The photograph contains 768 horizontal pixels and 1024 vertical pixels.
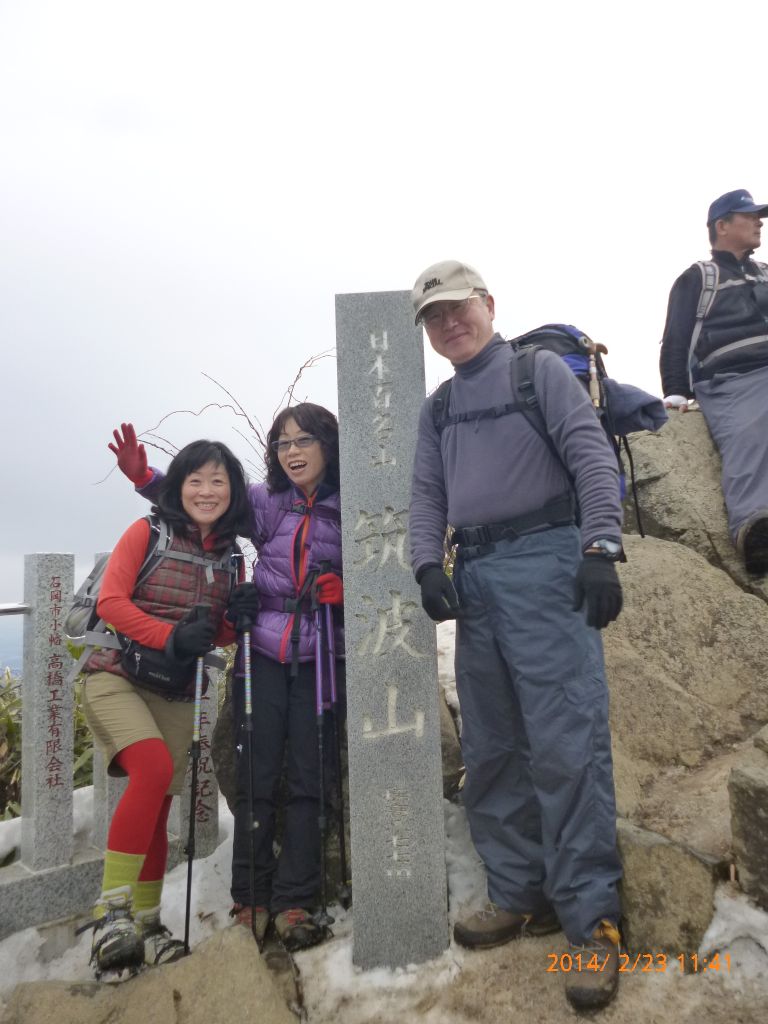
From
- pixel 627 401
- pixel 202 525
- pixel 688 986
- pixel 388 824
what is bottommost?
pixel 688 986

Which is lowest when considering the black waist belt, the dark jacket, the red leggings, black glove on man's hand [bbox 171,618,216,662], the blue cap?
the red leggings

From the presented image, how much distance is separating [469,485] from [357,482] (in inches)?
33.7

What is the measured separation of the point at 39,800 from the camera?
14.2 ft

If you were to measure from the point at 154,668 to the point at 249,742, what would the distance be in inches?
25.6

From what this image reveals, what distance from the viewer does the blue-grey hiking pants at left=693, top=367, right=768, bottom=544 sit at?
16.4 ft

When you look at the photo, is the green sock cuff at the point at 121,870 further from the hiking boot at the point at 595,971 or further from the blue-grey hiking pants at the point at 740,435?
the blue-grey hiking pants at the point at 740,435

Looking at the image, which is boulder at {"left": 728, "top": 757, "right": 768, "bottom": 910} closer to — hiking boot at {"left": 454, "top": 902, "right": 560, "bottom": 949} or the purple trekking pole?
hiking boot at {"left": 454, "top": 902, "right": 560, "bottom": 949}

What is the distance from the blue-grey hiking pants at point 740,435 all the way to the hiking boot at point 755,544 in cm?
7

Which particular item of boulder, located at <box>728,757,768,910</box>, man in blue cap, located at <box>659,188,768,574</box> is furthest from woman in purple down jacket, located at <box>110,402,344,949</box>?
man in blue cap, located at <box>659,188,768,574</box>

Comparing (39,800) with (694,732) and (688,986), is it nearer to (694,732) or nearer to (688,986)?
(688,986)

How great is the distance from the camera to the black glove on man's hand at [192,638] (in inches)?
137

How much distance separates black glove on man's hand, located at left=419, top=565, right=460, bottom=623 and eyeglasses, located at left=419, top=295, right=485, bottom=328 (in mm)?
1256

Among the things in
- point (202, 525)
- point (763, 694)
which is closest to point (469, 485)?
point (202, 525)

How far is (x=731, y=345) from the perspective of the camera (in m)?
5.34
